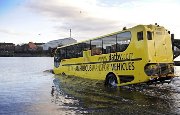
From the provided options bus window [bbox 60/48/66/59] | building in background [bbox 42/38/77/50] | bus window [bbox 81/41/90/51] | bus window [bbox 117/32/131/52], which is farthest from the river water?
building in background [bbox 42/38/77/50]

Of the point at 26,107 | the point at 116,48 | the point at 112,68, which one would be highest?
the point at 116,48

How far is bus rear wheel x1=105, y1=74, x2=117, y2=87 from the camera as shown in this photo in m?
19.1

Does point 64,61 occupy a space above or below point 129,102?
above

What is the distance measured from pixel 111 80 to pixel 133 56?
10.1 feet

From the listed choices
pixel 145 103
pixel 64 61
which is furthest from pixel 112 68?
pixel 64 61

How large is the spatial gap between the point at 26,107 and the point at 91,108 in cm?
284

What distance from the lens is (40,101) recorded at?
14711mm

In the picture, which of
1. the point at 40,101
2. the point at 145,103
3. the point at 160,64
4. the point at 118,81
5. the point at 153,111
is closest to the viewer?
the point at 153,111

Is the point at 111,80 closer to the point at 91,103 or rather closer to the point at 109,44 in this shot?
the point at 109,44

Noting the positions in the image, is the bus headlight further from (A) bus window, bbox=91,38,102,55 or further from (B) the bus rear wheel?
(A) bus window, bbox=91,38,102,55

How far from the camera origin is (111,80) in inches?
774

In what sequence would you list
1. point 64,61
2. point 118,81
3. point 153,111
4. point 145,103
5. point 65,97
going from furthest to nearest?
point 64,61 < point 118,81 < point 65,97 < point 145,103 < point 153,111

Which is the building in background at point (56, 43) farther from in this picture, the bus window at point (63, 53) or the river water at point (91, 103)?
the river water at point (91, 103)

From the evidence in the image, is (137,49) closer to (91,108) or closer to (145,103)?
(145,103)
